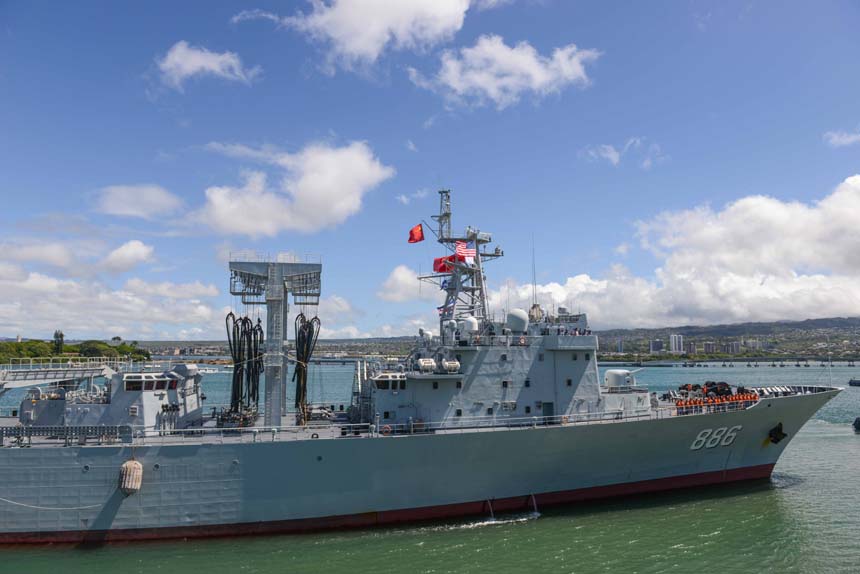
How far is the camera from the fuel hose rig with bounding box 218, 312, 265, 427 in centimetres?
1994

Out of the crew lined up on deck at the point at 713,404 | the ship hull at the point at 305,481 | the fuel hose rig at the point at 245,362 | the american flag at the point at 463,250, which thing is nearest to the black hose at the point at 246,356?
the fuel hose rig at the point at 245,362

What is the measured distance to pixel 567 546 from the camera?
595 inches

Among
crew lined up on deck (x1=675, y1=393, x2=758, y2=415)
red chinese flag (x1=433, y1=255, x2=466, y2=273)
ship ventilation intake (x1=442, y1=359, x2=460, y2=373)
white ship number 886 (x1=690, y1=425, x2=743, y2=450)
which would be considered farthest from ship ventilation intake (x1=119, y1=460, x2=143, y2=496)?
white ship number 886 (x1=690, y1=425, x2=743, y2=450)

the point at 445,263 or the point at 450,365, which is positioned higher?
the point at 445,263

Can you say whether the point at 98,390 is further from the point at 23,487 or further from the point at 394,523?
the point at 394,523

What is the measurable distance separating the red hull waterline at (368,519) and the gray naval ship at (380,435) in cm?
6

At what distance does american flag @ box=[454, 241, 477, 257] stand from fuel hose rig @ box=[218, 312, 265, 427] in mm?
8337

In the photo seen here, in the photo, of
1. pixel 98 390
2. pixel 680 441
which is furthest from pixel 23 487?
pixel 680 441

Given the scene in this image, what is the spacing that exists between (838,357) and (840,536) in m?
181

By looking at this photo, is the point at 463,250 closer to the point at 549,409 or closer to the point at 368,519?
the point at 549,409

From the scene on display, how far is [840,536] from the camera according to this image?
51.0 feet

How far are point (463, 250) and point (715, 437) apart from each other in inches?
461

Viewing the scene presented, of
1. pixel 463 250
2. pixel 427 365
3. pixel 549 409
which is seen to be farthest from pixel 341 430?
pixel 463 250

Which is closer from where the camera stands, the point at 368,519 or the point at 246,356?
the point at 368,519
